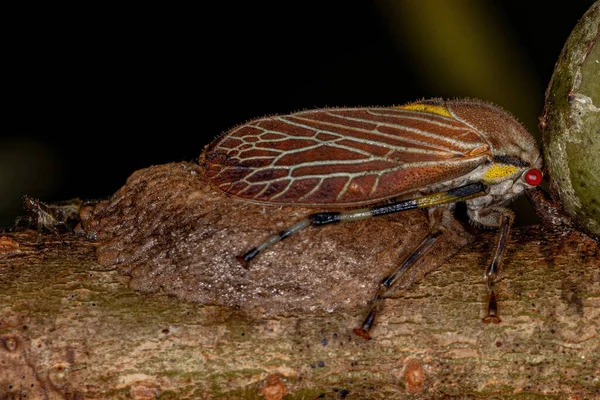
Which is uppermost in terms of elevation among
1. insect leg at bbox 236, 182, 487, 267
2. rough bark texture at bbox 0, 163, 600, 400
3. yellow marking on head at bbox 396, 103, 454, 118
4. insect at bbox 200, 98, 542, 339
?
yellow marking on head at bbox 396, 103, 454, 118

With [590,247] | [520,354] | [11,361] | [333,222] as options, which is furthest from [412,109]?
[11,361]

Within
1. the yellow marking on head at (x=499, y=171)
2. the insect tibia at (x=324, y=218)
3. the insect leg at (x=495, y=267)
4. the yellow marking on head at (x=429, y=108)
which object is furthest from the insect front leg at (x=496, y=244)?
the insect tibia at (x=324, y=218)

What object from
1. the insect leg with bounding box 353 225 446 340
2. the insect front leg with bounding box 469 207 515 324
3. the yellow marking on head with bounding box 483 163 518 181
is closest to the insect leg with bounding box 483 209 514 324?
the insect front leg with bounding box 469 207 515 324

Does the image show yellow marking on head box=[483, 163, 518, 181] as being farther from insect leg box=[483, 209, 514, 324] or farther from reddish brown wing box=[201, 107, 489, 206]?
insect leg box=[483, 209, 514, 324]

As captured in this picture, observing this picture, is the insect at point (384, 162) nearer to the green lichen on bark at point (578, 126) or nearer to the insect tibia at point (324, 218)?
the insect tibia at point (324, 218)

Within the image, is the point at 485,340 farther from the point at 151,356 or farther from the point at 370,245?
the point at 151,356

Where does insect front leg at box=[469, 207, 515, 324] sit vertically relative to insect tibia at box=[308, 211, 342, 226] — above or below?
below
